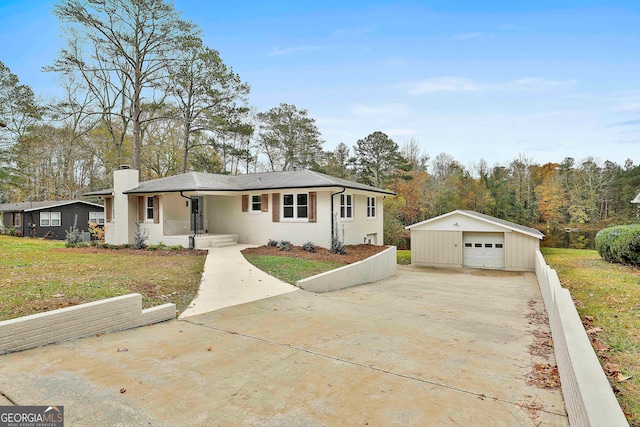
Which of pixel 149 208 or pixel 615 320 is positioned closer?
pixel 615 320

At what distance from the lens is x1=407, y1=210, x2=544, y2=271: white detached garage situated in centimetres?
1845

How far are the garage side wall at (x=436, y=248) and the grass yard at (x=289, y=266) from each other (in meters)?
10.4

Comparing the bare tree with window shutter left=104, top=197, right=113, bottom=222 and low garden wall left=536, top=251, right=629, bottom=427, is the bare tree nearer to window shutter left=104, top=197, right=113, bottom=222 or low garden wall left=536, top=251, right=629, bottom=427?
window shutter left=104, top=197, right=113, bottom=222

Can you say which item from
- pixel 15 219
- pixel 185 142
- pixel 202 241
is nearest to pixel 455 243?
pixel 202 241

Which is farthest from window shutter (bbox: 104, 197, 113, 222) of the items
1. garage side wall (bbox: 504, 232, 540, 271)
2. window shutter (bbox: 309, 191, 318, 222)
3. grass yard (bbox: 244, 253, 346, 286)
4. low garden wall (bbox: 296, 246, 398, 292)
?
garage side wall (bbox: 504, 232, 540, 271)

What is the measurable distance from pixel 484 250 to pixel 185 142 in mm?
20765

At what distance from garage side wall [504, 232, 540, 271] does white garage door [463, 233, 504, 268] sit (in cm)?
40

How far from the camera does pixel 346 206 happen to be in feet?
53.2

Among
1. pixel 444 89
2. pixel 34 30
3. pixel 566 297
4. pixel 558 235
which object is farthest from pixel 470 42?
pixel 558 235

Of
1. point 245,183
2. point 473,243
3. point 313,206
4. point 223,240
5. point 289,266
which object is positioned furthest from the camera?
point 473,243

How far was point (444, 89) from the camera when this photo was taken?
746 inches

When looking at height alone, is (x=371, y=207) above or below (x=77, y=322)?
above

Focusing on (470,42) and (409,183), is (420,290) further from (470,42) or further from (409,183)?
(409,183)

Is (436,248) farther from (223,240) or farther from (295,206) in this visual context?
(223,240)
